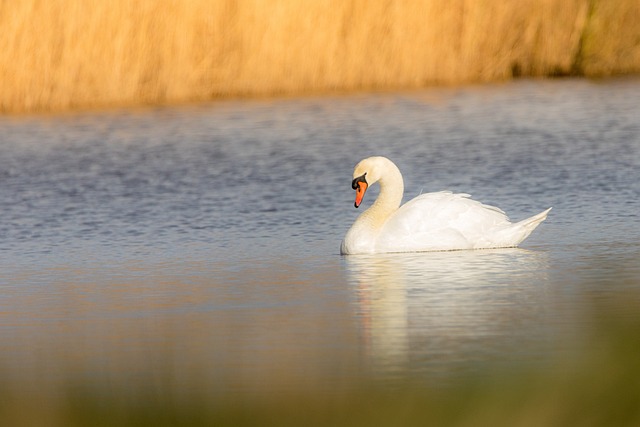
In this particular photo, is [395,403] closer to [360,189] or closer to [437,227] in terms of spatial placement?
[437,227]

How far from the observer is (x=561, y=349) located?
20.7 feet

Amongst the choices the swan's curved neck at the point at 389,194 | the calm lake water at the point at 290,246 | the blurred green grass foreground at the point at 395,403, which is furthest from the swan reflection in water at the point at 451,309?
the swan's curved neck at the point at 389,194

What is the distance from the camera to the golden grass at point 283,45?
56.3 feet

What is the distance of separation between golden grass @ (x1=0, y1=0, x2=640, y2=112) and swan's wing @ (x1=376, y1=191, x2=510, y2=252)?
8496 mm

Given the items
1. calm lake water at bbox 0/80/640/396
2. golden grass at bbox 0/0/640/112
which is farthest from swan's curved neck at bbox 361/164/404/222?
golden grass at bbox 0/0/640/112

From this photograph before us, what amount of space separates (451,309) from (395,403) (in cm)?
178

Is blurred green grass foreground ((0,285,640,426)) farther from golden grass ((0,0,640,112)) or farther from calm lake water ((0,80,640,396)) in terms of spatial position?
golden grass ((0,0,640,112))

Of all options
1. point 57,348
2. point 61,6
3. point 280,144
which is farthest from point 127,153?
point 57,348

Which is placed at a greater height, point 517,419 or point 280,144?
point 517,419

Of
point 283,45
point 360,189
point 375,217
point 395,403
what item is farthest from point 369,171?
point 283,45

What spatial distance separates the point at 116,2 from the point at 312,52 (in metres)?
2.46

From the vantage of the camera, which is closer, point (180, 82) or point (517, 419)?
point (517, 419)

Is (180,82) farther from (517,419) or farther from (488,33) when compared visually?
(517,419)

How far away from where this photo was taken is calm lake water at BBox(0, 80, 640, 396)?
6.46 meters
